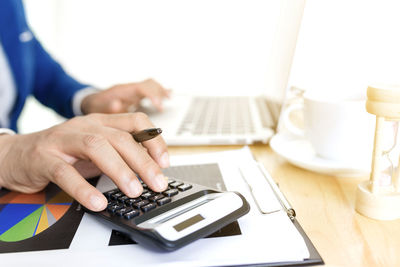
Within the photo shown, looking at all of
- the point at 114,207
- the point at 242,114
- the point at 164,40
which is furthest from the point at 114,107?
the point at 164,40

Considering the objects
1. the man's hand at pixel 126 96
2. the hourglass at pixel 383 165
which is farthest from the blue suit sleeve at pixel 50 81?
the hourglass at pixel 383 165

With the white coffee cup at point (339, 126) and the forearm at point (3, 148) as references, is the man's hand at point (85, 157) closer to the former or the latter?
the forearm at point (3, 148)

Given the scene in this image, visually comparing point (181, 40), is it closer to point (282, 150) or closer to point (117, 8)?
point (117, 8)

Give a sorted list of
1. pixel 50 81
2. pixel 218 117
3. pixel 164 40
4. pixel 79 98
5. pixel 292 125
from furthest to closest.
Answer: pixel 164 40 < pixel 50 81 < pixel 79 98 < pixel 218 117 < pixel 292 125

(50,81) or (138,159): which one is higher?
(138,159)

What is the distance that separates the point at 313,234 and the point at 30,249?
0.89ft

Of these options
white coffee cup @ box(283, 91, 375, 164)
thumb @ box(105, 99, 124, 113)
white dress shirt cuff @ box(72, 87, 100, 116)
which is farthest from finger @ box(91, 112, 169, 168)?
white dress shirt cuff @ box(72, 87, 100, 116)

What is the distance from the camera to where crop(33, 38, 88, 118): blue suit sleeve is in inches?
42.5

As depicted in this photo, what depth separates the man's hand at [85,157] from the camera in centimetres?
39

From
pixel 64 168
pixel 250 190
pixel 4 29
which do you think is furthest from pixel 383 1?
pixel 4 29

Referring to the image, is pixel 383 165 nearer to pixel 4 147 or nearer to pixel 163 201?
pixel 163 201

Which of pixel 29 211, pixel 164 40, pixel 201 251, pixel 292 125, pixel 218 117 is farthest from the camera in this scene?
pixel 164 40

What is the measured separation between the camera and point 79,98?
1.00 meters

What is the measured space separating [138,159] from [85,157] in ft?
0.24
